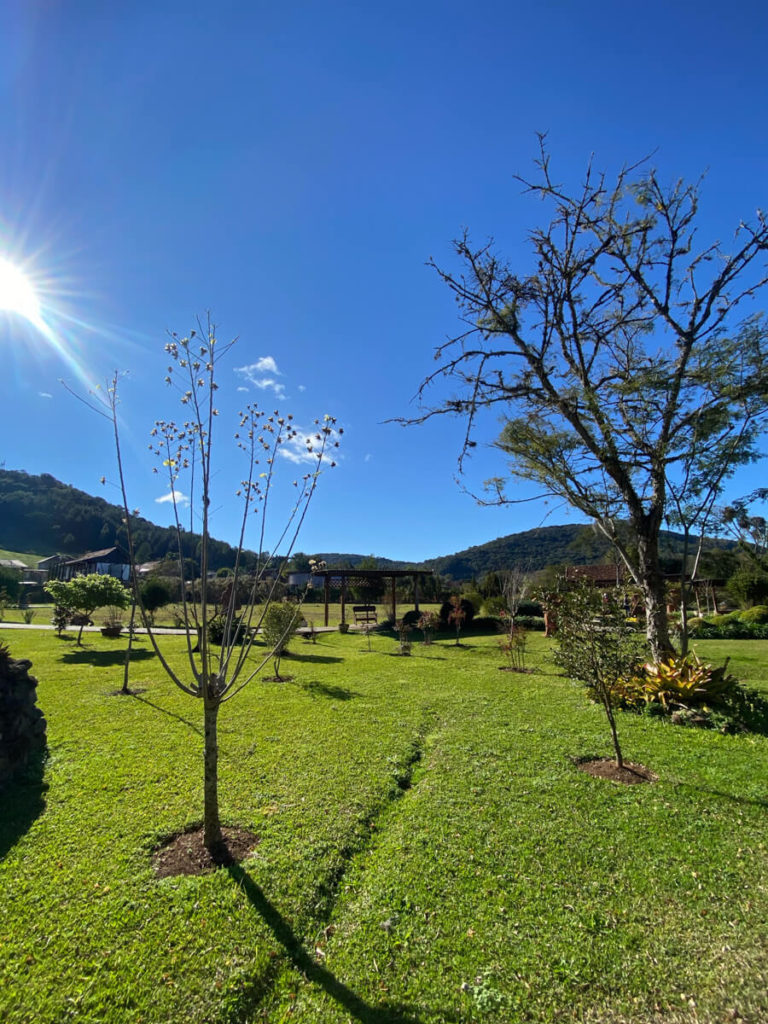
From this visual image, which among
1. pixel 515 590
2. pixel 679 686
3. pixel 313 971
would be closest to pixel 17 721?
pixel 313 971

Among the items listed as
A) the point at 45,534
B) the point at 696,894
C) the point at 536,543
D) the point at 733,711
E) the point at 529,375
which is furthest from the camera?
the point at 45,534

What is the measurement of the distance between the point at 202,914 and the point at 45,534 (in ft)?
291

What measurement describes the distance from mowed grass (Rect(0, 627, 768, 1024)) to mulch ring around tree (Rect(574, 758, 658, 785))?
21 centimetres

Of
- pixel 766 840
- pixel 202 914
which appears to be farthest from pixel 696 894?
pixel 202 914

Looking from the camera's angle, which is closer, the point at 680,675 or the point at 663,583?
the point at 680,675

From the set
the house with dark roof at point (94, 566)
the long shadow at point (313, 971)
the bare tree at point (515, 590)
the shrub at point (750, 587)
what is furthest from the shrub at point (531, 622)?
the house with dark roof at point (94, 566)

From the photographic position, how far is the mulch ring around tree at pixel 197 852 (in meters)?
3.32

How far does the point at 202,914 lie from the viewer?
9.30 feet

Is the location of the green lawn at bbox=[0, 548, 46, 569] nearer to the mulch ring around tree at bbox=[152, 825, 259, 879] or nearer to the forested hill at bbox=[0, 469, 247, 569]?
the forested hill at bbox=[0, 469, 247, 569]

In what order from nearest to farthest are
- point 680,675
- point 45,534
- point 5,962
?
point 5,962
point 680,675
point 45,534

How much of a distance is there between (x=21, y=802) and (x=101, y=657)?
1002cm

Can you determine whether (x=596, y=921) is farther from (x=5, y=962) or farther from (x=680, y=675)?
(x=680, y=675)

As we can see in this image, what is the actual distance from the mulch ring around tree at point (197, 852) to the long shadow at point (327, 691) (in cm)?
511

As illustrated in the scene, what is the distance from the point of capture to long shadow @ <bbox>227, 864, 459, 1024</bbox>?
7.26 ft
